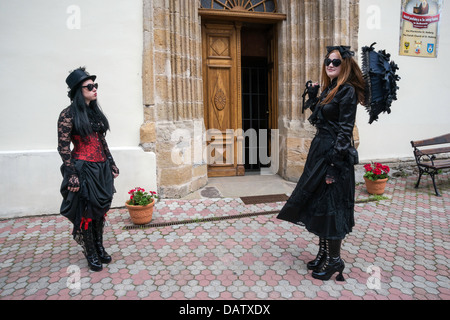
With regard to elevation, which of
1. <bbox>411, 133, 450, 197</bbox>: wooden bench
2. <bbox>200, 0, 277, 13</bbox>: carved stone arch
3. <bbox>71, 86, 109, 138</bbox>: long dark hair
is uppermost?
<bbox>200, 0, 277, 13</bbox>: carved stone arch

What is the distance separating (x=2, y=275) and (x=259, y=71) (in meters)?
6.03

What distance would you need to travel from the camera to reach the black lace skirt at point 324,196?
10.0 feet

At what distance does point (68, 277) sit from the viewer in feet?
10.9

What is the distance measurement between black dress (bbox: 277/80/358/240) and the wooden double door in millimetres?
3796

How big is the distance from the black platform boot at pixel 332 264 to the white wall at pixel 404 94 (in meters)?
4.31

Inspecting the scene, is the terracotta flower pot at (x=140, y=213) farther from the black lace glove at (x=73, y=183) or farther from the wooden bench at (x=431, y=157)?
the wooden bench at (x=431, y=157)

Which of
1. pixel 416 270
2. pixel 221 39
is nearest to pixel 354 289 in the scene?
pixel 416 270

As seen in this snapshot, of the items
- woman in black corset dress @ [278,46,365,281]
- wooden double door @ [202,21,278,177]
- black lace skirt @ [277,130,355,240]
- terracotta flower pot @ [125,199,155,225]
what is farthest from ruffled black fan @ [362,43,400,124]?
wooden double door @ [202,21,278,177]

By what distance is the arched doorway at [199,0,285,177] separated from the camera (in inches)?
260

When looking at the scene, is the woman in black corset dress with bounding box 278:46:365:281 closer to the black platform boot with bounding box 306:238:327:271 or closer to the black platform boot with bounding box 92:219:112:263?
the black platform boot with bounding box 306:238:327:271

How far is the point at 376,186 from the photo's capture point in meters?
5.94

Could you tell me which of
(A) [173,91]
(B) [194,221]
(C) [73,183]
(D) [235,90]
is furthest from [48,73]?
(D) [235,90]

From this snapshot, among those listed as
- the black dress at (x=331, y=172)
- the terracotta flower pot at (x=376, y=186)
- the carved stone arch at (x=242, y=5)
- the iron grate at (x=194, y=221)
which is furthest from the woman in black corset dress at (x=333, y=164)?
the carved stone arch at (x=242, y=5)

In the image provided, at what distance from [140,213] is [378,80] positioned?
326cm
